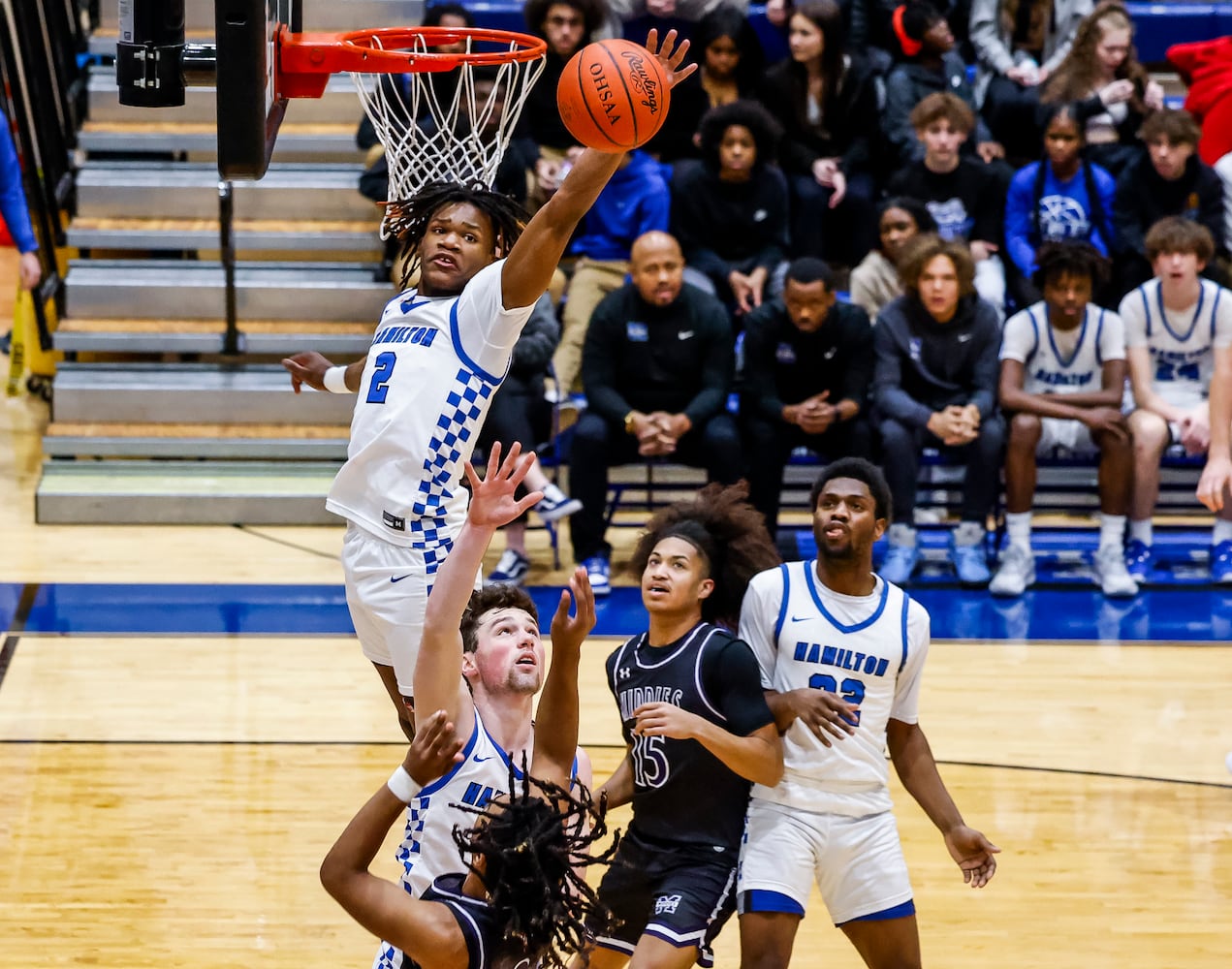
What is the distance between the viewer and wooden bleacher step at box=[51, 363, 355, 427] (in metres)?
9.73

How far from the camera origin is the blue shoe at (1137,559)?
8672 mm

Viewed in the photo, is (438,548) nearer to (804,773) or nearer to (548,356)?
(804,773)

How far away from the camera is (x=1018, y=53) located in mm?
10461

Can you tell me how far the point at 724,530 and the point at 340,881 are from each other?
6.07ft

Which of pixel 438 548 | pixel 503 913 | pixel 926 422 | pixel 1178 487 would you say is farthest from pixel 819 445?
pixel 503 913

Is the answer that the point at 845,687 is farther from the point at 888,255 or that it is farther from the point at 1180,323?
the point at 888,255

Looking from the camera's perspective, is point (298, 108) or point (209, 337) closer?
point (209, 337)

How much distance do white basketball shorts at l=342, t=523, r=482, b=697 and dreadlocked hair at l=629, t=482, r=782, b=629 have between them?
2.17 feet

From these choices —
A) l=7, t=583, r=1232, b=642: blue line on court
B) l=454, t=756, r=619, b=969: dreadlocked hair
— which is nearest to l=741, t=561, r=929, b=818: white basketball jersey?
l=454, t=756, r=619, b=969: dreadlocked hair

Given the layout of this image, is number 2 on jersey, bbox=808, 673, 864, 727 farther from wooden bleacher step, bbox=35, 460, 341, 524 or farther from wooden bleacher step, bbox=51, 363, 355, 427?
wooden bleacher step, bbox=51, 363, 355, 427

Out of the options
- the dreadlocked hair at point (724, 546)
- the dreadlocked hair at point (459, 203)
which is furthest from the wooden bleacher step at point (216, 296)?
the dreadlocked hair at point (724, 546)

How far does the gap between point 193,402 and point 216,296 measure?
74 centimetres

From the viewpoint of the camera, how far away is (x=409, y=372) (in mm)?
4582

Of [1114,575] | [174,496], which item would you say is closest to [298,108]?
[174,496]
